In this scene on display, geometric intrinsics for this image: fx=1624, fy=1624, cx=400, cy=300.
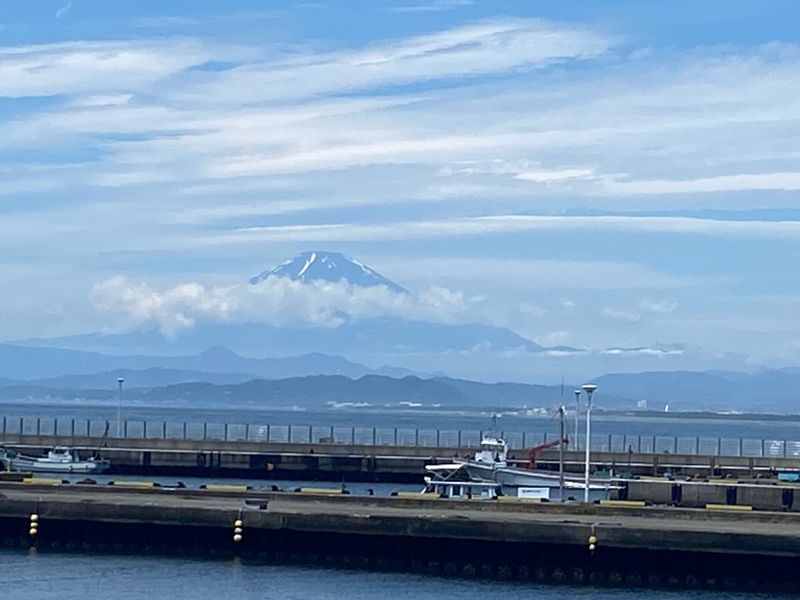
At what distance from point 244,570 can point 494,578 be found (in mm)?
7032

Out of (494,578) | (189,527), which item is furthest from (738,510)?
(189,527)

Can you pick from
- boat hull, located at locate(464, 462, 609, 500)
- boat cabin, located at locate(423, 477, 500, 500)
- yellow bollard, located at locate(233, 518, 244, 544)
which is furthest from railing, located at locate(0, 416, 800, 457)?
yellow bollard, located at locate(233, 518, 244, 544)

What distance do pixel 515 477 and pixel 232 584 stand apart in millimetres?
29049

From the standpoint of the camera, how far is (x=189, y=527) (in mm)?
47438

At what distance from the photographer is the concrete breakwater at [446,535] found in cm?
4372

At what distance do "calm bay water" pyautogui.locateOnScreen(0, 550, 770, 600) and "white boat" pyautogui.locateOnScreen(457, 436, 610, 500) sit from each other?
2255cm

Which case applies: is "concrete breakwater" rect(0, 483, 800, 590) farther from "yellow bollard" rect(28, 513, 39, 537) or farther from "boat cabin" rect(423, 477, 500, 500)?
"boat cabin" rect(423, 477, 500, 500)

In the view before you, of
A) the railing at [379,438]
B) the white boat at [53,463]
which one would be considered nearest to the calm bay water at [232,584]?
the white boat at [53,463]

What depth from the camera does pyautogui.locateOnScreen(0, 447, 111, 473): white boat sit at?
84.9 m

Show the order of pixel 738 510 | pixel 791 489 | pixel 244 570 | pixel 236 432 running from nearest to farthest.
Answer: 1. pixel 244 570
2. pixel 738 510
3. pixel 791 489
4. pixel 236 432

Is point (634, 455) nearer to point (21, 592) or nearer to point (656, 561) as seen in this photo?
point (656, 561)

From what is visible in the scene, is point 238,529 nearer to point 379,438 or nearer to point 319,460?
point 319,460

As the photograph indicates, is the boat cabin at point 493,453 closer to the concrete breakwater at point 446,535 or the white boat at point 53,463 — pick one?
the concrete breakwater at point 446,535

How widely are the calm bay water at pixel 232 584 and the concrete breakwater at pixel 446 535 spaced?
635 mm
